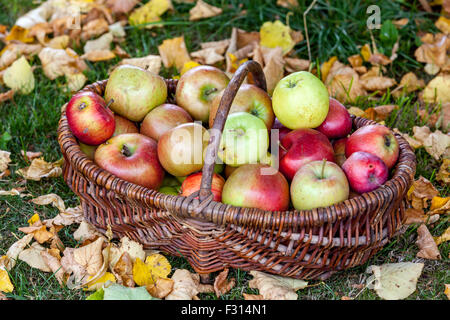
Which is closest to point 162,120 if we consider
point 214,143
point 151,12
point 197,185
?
point 197,185

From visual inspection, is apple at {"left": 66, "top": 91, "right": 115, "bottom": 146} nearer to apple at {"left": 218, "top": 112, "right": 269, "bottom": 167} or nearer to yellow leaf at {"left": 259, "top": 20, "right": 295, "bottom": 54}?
apple at {"left": 218, "top": 112, "right": 269, "bottom": 167}

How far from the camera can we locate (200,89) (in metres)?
2.25

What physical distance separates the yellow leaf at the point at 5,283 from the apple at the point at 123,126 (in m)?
0.70

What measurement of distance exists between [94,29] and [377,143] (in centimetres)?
227

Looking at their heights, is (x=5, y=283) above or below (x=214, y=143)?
below

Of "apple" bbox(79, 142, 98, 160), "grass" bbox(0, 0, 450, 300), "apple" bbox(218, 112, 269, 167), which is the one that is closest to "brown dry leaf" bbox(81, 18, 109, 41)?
"grass" bbox(0, 0, 450, 300)

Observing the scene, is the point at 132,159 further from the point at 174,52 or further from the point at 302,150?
the point at 174,52

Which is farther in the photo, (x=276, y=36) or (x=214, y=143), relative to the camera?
(x=276, y=36)

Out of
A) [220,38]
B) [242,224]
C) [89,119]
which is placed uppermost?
[89,119]

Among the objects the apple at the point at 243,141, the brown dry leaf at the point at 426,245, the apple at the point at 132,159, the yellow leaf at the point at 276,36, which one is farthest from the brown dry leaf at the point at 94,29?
the brown dry leaf at the point at 426,245

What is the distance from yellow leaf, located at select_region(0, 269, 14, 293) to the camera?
1.86 meters

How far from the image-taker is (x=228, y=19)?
3420 millimetres

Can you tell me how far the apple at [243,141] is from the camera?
6.23ft
